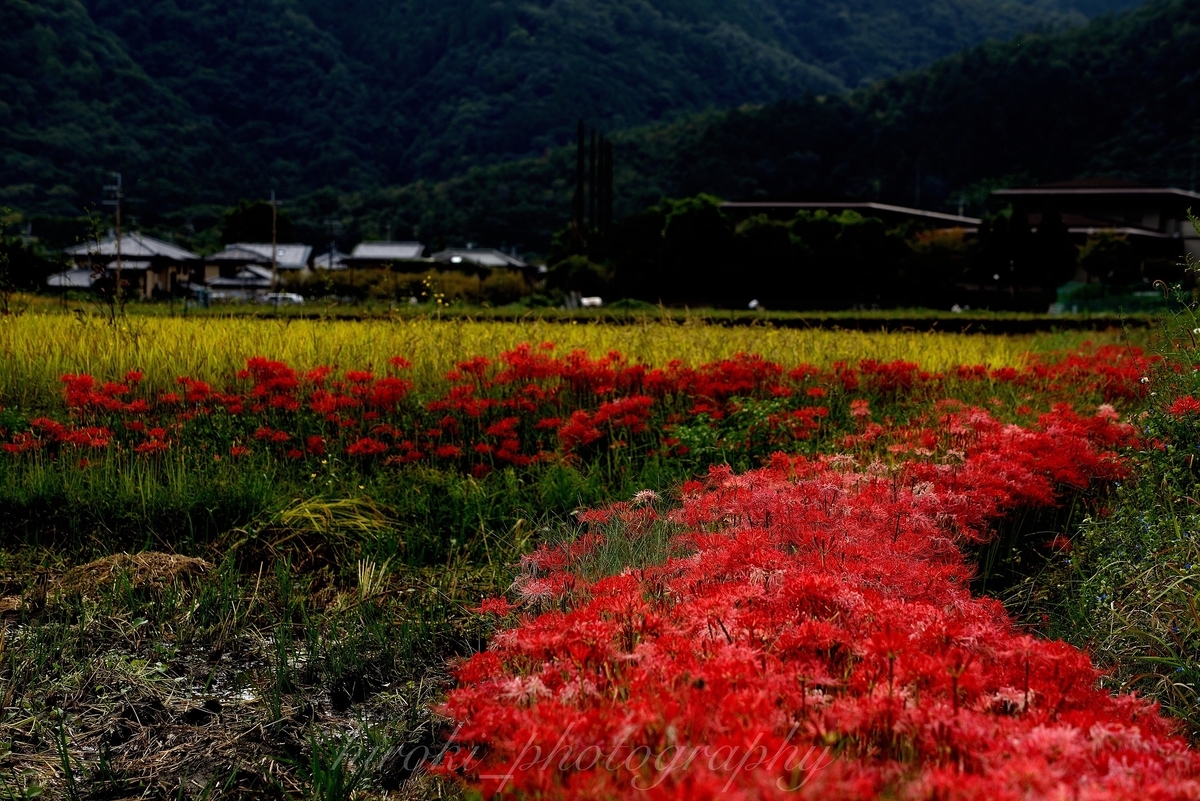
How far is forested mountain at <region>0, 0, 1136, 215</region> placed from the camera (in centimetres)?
8338

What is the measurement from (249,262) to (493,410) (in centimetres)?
6261

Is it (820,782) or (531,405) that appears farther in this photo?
(531,405)

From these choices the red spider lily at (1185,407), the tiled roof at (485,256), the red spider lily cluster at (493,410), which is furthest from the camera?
the tiled roof at (485,256)

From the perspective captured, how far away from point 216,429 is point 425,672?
3300 millimetres

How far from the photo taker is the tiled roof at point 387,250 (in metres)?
77.0

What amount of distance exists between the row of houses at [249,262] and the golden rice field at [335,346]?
92.9 ft

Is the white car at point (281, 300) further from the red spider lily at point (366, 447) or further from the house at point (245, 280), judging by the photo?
the house at point (245, 280)

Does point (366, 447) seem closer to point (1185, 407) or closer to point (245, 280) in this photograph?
point (1185, 407)

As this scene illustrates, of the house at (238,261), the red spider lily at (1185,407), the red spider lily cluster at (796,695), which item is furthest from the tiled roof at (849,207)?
the red spider lily cluster at (796,695)

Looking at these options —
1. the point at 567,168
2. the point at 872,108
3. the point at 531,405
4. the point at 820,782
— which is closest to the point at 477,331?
the point at 531,405

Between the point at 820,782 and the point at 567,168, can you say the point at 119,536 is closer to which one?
the point at 820,782

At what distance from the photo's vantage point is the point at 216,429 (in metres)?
6.26

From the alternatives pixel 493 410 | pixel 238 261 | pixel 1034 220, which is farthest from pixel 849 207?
pixel 493 410

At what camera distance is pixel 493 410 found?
684 cm
